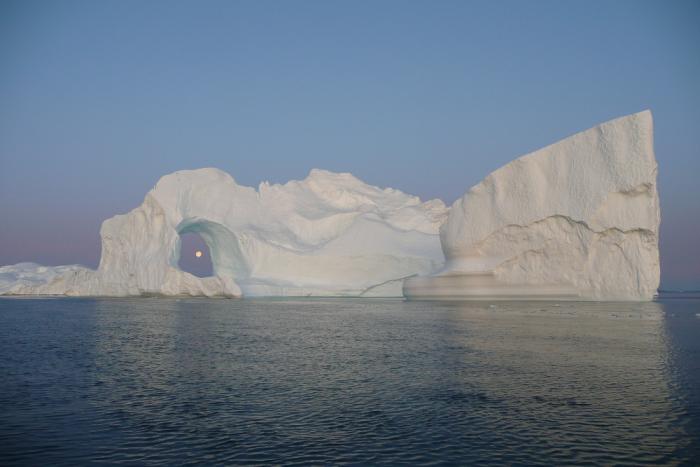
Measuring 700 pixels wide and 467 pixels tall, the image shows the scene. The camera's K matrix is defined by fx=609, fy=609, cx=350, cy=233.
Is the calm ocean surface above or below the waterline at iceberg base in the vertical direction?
below


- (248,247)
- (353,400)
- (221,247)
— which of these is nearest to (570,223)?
(248,247)

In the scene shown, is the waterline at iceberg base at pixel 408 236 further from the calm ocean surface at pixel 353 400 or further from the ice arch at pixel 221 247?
the calm ocean surface at pixel 353 400

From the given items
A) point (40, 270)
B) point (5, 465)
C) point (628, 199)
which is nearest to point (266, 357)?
point (5, 465)

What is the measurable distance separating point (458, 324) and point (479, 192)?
43.5ft

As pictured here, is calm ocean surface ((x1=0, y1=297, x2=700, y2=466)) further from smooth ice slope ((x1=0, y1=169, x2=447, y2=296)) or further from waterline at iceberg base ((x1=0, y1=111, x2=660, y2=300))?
smooth ice slope ((x1=0, y1=169, x2=447, y2=296))

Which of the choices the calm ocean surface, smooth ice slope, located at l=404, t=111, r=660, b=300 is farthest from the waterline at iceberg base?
the calm ocean surface

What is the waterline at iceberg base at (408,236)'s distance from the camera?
23953mm

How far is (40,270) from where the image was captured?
2188 inches

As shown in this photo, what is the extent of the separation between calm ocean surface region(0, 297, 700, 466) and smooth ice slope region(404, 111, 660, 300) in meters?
13.0

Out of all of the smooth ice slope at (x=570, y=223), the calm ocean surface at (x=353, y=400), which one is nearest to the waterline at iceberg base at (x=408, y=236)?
the smooth ice slope at (x=570, y=223)

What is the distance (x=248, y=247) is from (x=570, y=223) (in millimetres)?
19302

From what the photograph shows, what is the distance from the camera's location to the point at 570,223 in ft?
80.9

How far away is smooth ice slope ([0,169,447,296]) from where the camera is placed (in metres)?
35.0

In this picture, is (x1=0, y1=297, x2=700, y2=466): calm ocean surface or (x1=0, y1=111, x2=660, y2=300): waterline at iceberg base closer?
(x1=0, y1=297, x2=700, y2=466): calm ocean surface
